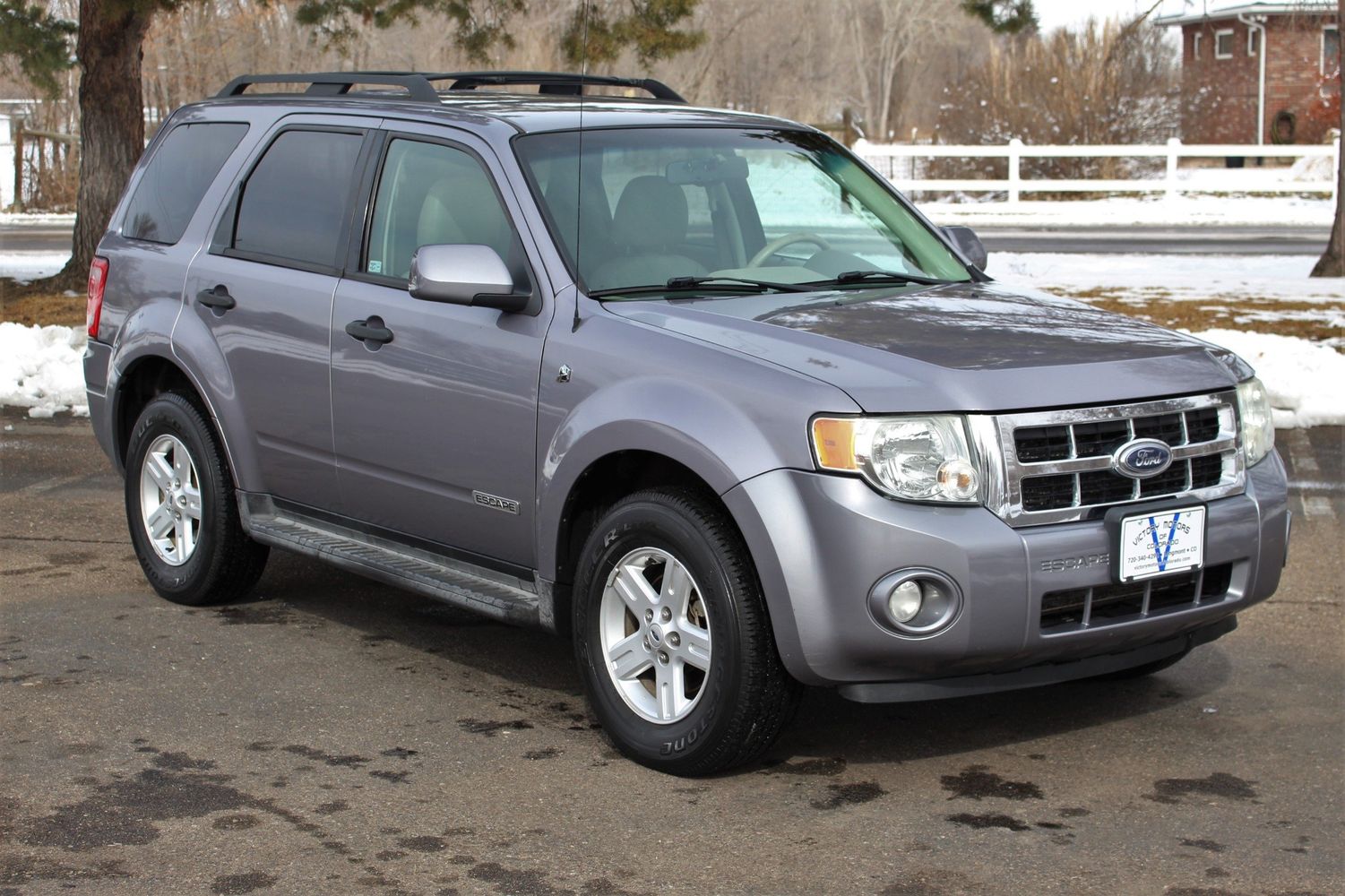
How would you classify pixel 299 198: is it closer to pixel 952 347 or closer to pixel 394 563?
pixel 394 563

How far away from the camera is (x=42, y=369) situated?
12.1 metres

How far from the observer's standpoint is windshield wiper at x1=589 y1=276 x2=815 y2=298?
5.31 metres

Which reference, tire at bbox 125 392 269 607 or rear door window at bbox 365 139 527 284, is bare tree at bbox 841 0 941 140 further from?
rear door window at bbox 365 139 527 284

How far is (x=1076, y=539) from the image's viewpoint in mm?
4504

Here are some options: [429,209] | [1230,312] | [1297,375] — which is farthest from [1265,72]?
[429,209]

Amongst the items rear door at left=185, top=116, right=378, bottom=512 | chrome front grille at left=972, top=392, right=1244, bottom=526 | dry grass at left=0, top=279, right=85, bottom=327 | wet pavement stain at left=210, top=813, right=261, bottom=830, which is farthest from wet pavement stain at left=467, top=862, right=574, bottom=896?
dry grass at left=0, top=279, right=85, bottom=327

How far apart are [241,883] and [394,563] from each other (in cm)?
184

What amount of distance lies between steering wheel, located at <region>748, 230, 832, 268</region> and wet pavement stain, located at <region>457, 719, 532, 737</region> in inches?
63.7

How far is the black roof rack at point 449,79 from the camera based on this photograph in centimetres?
636

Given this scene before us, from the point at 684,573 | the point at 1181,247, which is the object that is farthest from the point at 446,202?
the point at 1181,247

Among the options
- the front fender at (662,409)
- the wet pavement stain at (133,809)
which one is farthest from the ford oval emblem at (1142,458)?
the wet pavement stain at (133,809)

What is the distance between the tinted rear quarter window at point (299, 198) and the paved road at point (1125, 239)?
55.5ft

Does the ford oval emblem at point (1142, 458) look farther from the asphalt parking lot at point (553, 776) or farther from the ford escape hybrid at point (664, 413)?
the asphalt parking lot at point (553, 776)

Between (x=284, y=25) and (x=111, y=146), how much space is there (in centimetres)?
1677
